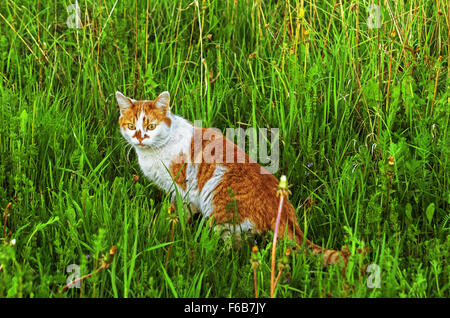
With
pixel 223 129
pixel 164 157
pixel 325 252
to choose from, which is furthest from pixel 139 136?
pixel 325 252

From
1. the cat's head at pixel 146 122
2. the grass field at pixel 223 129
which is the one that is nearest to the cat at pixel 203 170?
the cat's head at pixel 146 122

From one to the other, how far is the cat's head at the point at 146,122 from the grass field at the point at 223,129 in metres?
0.18

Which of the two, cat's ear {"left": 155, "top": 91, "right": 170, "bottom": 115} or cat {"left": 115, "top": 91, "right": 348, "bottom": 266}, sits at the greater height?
cat's ear {"left": 155, "top": 91, "right": 170, "bottom": 115}

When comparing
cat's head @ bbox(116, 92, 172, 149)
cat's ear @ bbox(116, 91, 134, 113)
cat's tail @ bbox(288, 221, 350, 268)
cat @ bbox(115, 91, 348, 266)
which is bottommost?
cat's tail @ bbox(288, 221, 350, 268)

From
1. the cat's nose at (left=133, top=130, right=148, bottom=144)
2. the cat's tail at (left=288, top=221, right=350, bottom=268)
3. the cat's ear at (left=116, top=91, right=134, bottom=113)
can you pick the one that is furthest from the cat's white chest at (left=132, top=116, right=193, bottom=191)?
the cat's tail at (left=288, top=221, right=350, bottom=268)

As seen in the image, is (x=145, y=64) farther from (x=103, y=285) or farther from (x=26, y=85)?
(x=103, y=285)

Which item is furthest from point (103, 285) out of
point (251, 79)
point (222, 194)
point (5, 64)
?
point (5, 64)

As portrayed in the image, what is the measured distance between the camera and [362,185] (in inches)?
117

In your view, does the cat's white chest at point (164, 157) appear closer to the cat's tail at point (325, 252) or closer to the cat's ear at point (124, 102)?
the cat's ear at point (124, 102)

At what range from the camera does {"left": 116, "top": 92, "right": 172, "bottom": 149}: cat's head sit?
130 inches

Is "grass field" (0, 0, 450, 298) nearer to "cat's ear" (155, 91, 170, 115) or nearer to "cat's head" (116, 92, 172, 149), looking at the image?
"cat's head" (116, 92, 172, 149)

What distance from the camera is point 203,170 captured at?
10.6 feet

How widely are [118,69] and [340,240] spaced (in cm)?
201

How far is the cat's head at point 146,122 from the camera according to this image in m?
3.30
